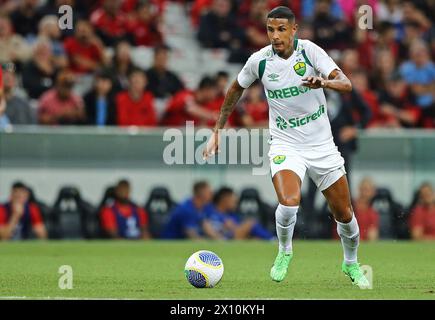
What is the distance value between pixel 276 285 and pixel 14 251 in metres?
5.82

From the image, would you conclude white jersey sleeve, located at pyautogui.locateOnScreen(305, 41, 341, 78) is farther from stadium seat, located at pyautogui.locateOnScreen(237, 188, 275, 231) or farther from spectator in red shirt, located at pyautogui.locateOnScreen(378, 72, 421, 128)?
spectator in red shirt, located at pyautogui.locateOnScreen(378, 72, 421, 128)

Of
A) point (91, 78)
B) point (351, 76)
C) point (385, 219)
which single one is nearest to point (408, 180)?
point (385, 219)

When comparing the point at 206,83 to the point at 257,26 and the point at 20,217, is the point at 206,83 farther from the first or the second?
the point at 20,217

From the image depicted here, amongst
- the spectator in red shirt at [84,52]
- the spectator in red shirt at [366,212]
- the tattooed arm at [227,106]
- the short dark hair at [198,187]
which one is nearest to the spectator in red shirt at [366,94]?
the spectator in red shirt at [366,212]

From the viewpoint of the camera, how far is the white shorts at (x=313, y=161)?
35.0ft

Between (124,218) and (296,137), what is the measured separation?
7.53 meters

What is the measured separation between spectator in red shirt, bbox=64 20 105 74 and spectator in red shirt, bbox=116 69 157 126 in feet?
4.27

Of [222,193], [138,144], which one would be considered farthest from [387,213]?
[138,144]

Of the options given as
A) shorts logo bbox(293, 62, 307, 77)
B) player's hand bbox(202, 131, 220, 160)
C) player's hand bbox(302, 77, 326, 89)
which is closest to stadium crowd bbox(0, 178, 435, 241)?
player's hand bbox(202, 131, 220, 160)

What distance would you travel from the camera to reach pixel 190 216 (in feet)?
58.3

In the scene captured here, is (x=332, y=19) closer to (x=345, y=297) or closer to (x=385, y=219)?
(x=385, y=219)

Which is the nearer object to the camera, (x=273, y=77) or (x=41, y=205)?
(x=273, y=77)

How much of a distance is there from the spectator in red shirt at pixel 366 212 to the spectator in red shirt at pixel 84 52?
4855 millimetres
